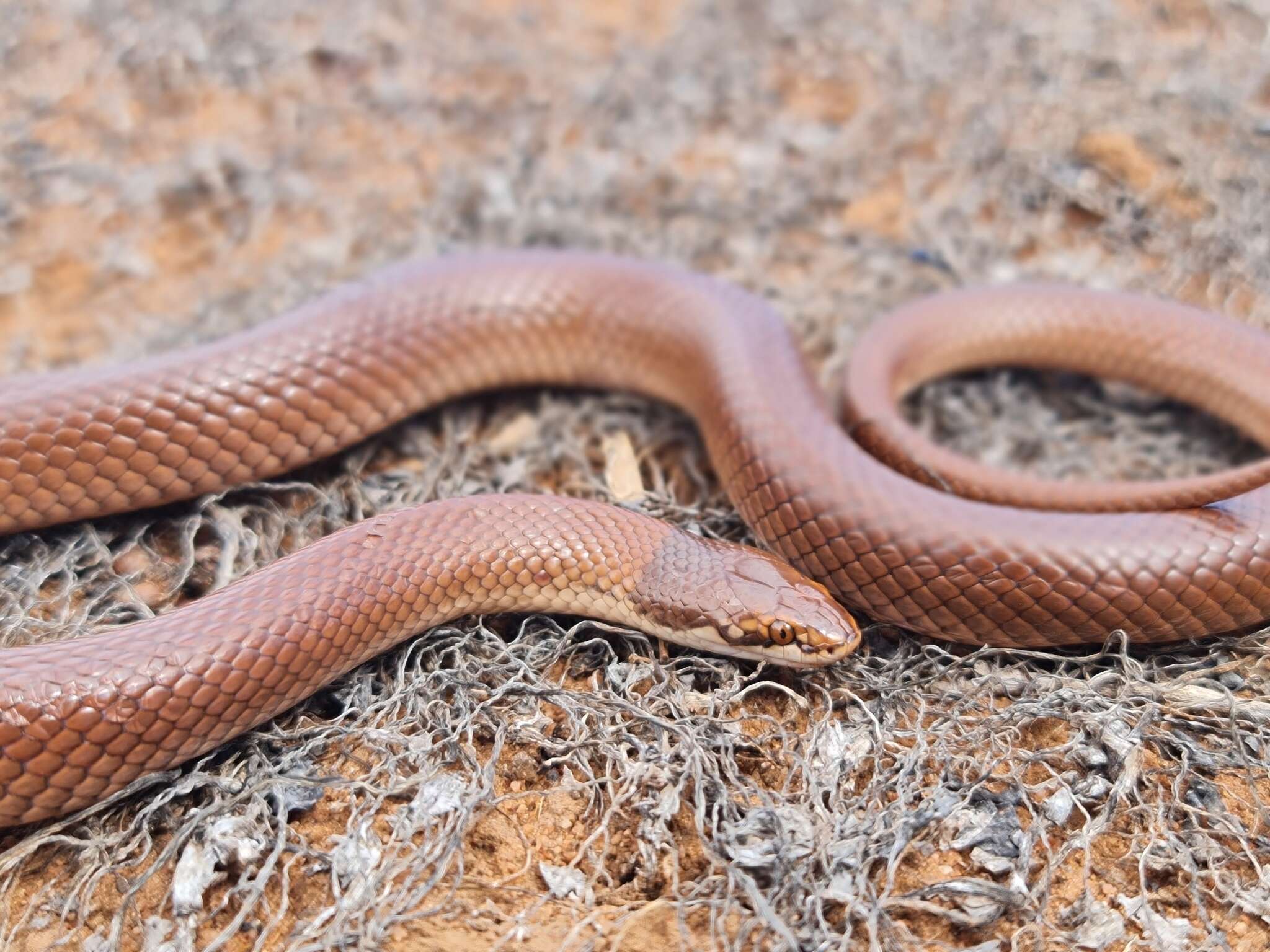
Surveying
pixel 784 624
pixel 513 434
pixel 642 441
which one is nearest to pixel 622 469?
pixel 642 441

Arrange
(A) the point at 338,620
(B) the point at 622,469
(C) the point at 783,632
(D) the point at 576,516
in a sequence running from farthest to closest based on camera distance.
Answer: (B) the point at 622,469 < (D) the point at 576,516 < (C) the point at 783,632 < (A) the point at 338,620

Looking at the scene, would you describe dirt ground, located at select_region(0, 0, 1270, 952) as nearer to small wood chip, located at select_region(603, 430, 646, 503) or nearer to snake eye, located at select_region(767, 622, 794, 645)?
small wood chip, located at select_region(603, 430, 646, 503)

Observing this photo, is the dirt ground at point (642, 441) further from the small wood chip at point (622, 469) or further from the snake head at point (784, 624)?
the snake head at point (784, 624)

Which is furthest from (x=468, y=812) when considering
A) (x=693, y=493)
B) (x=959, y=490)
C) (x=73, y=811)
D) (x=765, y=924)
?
(x=959, y=490)

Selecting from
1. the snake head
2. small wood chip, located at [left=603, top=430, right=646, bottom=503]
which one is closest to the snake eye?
the snake head

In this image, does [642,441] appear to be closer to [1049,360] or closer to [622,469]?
[622,469]

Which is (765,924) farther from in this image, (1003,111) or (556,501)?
(1003,111)

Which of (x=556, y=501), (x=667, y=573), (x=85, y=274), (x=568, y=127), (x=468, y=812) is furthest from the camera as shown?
(x=568, y=127)
